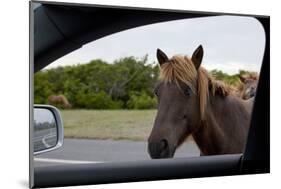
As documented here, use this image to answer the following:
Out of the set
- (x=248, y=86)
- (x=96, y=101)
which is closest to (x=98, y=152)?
(x=96, y=101)

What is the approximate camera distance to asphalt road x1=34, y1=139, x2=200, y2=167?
3.03 meters

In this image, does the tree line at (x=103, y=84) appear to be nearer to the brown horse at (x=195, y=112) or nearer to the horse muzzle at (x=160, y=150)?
the brown horse at (x=195, y=112)

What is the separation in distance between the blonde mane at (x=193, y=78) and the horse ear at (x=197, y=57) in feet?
0.08

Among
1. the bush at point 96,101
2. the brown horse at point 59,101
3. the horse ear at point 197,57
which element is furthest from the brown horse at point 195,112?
the brown horse at point 59,101

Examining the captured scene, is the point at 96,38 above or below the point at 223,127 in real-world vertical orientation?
above

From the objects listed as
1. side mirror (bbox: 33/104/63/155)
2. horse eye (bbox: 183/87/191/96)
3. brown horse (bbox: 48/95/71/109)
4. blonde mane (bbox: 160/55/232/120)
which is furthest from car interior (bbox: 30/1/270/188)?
horse eye (bbox: 183/87/191/96)

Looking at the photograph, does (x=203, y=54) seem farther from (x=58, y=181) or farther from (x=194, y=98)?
(x=58, y=181)

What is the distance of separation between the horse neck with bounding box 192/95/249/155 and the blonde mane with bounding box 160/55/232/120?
1.8 inches

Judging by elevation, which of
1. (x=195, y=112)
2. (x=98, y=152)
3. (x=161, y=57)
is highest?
(x=161, y=57)

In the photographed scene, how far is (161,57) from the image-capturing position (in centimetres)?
331

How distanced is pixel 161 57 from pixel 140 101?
30cm

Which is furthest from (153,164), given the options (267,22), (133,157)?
(267,22)

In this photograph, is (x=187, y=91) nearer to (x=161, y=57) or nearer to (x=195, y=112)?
(x=195, y=112)

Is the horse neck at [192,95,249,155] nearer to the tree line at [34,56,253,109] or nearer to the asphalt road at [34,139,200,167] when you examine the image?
the asphalt road at [34,139,200,167]
